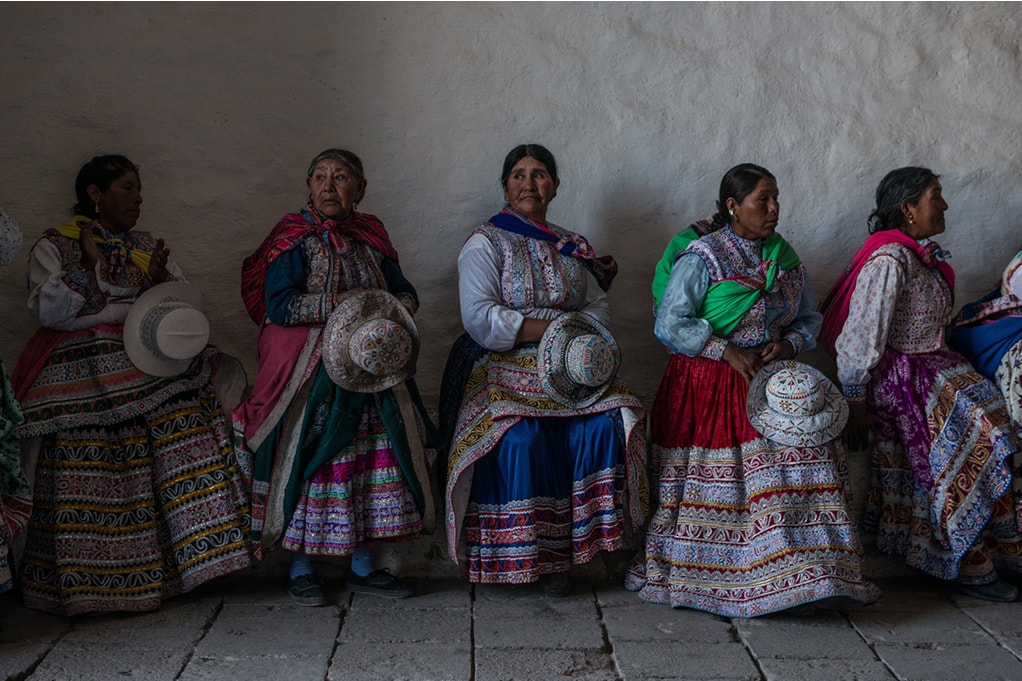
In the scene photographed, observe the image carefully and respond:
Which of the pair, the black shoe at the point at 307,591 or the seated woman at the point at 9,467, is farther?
the black shoe at the point at 307,591

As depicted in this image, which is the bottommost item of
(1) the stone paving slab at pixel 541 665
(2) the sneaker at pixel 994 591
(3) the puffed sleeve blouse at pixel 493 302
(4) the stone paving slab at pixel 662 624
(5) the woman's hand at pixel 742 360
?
(2) the sneaker at pixel 994 591

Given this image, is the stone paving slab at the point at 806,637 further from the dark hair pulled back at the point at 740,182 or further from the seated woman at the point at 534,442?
the dark hair pulled back at the point at 740,182

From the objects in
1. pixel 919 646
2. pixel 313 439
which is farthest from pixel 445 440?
pixel 919 646

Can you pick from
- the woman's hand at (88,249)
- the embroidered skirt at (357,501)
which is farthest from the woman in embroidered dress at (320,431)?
the woman's hand at (88,249)

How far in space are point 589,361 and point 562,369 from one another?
0.42 ft

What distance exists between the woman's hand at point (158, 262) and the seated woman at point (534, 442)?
1.18 m


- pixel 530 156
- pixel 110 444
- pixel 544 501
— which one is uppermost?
pixel 530 156

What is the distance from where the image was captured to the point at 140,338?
153 inches

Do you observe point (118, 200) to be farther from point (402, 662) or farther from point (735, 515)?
point (735, 515)

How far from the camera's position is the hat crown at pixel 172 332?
152 inches

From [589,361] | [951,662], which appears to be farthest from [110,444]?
[951,662]

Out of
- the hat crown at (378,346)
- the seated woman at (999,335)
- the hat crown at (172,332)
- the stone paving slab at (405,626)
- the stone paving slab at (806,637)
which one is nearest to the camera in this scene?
the stone paving slab at (806,637)

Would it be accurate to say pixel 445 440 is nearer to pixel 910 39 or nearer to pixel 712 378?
pixel 712 378

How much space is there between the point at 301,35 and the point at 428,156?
0.77m
